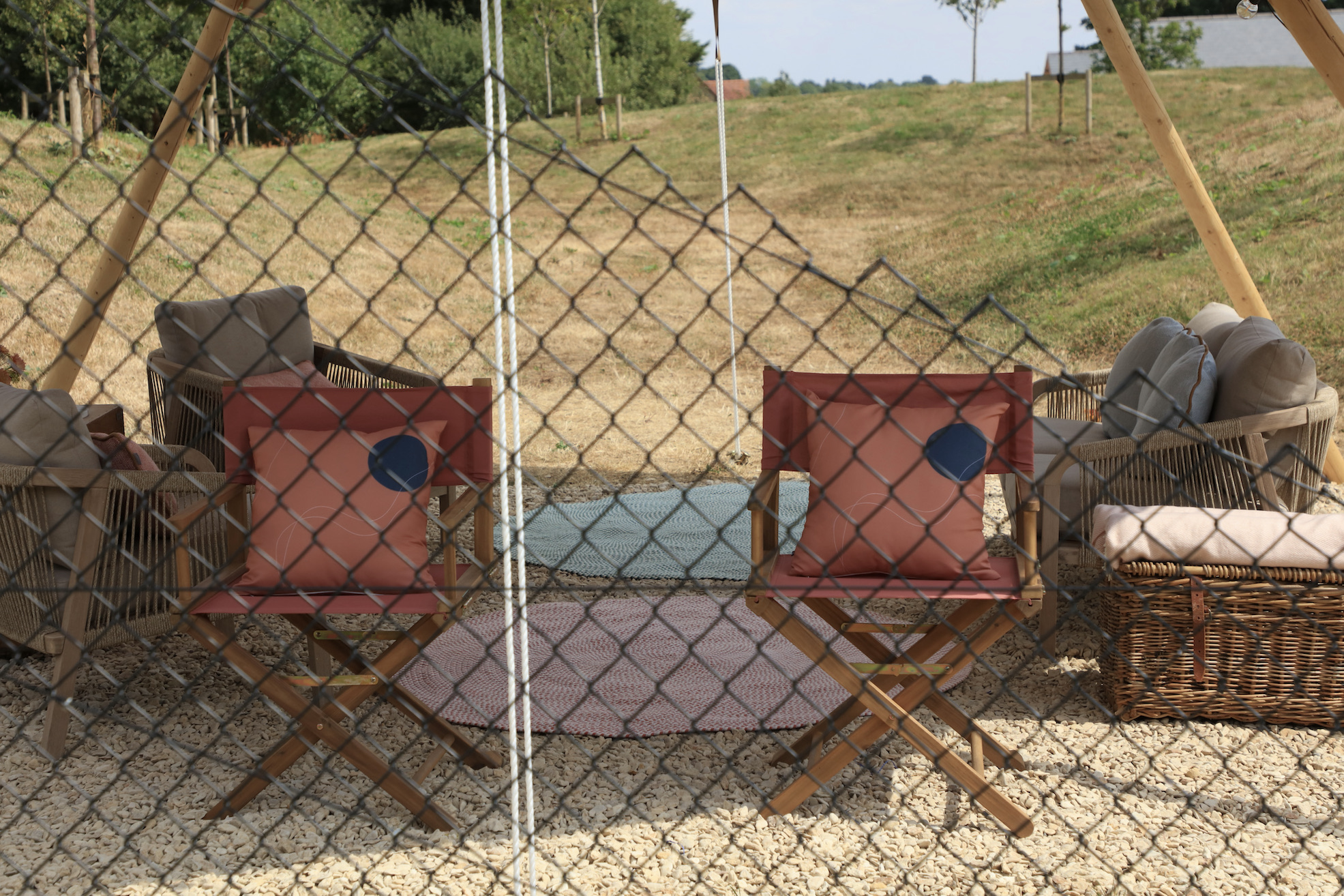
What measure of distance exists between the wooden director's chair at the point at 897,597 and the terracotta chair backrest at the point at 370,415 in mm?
726

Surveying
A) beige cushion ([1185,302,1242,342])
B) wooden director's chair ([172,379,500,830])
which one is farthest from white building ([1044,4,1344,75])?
wooden director's chair ([172,379,500,830])

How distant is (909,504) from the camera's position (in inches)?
99.3

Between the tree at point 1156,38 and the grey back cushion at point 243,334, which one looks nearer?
the grey back cushion at point 243,334

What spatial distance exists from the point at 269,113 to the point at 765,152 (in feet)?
29.9

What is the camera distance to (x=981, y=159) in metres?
16.4

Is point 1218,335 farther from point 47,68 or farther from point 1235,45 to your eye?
point 1235,45

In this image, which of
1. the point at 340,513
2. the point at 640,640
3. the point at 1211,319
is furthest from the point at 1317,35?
the point at 340,513

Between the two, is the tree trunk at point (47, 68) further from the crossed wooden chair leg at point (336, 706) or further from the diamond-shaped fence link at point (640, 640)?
the crossed wooden chair leg at point (336, 706)

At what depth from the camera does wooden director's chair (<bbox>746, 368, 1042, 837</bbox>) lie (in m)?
2.38

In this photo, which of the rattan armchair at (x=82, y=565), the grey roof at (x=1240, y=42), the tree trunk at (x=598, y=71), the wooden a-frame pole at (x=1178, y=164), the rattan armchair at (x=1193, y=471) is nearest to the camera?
the rattan armchair at (x=82, y=565)

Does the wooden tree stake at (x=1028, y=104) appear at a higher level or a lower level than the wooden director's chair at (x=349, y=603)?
higher

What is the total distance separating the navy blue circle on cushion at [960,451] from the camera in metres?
2.43

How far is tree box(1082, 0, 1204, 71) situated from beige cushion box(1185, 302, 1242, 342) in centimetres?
2160

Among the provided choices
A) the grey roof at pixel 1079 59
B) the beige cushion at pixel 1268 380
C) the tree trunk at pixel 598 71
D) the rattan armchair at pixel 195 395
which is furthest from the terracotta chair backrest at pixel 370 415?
the grey roof at pixel 1079 59
